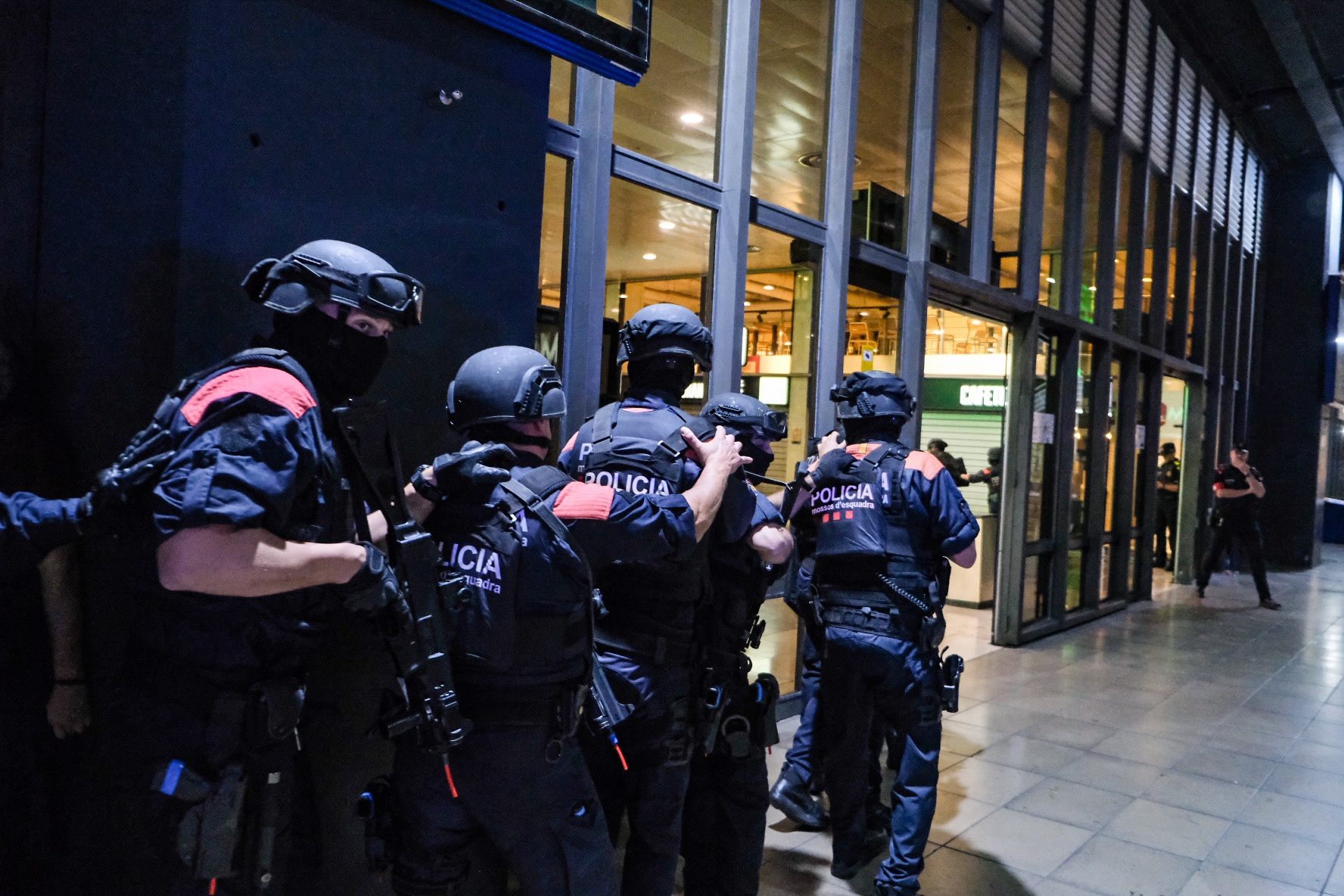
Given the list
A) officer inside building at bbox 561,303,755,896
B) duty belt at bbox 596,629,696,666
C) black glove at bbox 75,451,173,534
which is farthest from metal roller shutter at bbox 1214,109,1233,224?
black glove at bbox 75,451,173,534

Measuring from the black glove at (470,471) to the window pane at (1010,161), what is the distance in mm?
6258

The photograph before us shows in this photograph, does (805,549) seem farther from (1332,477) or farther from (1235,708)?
(1332,477)

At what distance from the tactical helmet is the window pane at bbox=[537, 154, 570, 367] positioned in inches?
50.0

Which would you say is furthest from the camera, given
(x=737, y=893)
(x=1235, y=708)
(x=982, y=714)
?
(x=1235, y=708)

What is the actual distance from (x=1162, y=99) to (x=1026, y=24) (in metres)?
3.73

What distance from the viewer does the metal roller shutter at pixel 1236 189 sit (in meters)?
12.2

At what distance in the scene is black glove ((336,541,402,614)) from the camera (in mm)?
1729

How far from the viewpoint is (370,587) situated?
1.74m

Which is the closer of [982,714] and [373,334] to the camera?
[373,334]

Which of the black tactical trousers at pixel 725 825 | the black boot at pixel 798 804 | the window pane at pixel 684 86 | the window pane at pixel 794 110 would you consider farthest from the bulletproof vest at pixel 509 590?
the window pane at pixel 794 110

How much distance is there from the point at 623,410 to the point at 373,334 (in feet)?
3.06

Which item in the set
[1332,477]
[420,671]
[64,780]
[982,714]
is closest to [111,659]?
[64,780]

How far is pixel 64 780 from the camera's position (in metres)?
2.21

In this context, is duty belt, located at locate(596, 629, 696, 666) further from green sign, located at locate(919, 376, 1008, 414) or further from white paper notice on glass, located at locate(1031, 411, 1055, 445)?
green sign, located at locate(919, 376, 1008, 414)
